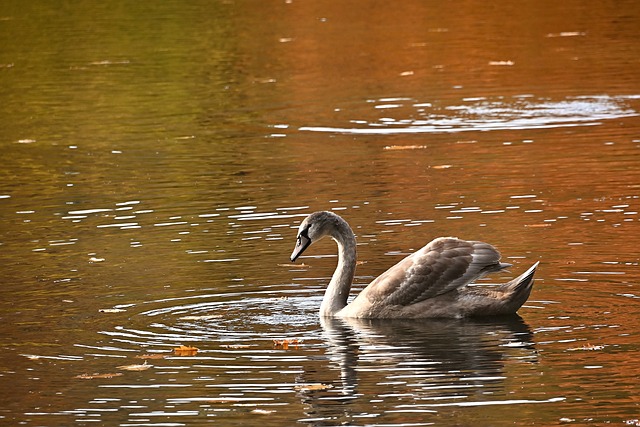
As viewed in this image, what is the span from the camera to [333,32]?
1527 inches

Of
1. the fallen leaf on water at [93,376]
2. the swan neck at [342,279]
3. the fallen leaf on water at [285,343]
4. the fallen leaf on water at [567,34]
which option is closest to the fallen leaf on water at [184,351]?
the fallen leaf on water at [285,343]

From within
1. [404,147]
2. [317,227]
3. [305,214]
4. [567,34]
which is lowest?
[567,34]

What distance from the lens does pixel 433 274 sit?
12734 mm

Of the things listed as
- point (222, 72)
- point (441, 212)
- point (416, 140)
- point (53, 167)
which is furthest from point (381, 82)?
point (441, 212)

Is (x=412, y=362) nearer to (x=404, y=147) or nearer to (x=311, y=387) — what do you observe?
(x=311, y=387)

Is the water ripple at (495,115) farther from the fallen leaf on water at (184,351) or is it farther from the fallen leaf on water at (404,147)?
the fallen leaf on water at (184,351)

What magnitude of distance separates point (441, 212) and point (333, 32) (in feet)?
73.5

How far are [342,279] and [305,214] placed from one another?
409 centimetres

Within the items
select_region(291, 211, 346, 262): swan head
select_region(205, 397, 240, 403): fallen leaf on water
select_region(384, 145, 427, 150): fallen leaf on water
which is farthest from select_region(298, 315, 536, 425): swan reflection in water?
select_region(384, 145, 427, 150): fallen leaf on water

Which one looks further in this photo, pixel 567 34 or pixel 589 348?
pixel 567 34

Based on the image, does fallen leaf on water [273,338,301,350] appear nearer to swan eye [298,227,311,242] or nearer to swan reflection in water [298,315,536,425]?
swan reflection in water [298,315,536,425]

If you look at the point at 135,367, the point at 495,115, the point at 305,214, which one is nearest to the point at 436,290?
the point at 135,367

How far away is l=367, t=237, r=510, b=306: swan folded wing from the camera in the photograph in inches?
501

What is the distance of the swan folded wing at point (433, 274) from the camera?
501 inches
